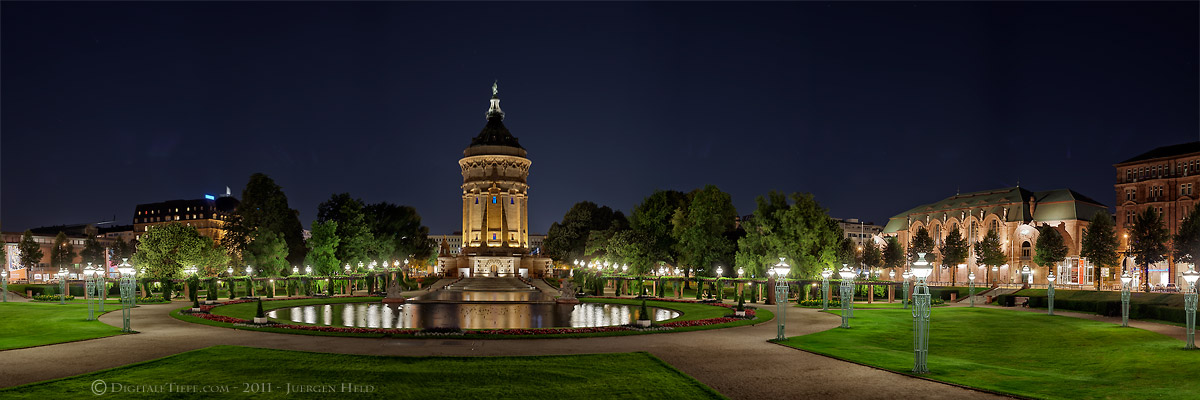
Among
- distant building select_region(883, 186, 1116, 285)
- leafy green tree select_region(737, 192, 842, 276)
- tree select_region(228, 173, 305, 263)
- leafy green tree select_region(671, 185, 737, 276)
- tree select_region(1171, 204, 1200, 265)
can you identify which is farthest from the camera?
distant building select_region(883, 186, 1116, 285)

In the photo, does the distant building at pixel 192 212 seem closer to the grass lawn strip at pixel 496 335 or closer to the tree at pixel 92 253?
the tree at pixel 92 253

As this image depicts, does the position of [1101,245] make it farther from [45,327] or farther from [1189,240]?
[45,327]

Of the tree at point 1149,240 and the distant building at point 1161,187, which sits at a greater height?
the distant building at point 1161,187

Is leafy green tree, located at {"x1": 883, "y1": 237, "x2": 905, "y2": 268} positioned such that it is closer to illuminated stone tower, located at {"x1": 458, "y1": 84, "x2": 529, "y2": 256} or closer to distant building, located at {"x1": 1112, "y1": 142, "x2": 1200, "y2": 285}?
distant building, located at {"x1": 1112, "y1": 142, "x2": 1200, "y2": 285}

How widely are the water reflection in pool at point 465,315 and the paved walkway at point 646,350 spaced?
21.4 ft

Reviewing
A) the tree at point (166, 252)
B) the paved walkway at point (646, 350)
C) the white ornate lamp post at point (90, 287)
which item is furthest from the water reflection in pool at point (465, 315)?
the tree at point (166, 252)

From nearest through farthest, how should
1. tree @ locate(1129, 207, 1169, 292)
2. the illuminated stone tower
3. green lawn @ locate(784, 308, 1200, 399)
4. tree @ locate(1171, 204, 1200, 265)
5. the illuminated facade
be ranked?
green lawn @ locate(784, 308, 1200, 399), tree @ locate(1171, 204, 1200, 265), tree @ locate(1129, 207, 1169, 292), the illuminated facade, the illuminated stone tower

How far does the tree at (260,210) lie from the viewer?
3041 inches

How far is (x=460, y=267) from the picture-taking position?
338 feet

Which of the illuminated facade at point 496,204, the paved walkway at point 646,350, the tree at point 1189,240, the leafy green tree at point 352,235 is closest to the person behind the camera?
the paved walkway at point 646,350

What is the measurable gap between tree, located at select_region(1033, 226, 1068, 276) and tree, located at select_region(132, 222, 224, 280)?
89.2m

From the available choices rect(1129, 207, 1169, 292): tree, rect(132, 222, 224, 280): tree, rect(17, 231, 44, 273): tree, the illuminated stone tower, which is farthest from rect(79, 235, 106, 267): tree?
rect(1129, 207, 1169, 292): tree

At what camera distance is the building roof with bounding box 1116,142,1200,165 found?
8944 cm

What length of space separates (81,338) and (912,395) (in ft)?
92.3
